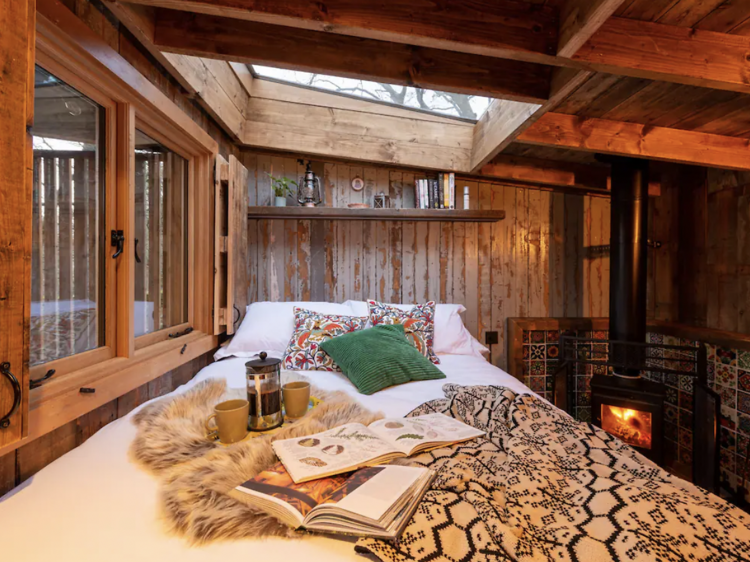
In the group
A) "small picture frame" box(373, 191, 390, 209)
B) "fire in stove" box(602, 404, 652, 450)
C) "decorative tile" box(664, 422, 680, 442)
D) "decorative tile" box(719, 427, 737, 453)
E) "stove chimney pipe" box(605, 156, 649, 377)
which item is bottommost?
"decorative tile" box(664, 422, 680, 442)

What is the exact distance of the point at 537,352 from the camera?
3059 millimetres

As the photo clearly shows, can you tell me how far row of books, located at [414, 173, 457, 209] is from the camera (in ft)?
9.12

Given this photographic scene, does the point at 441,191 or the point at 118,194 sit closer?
the point at 118,194

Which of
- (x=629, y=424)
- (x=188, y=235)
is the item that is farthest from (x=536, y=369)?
(x=188, y=235)

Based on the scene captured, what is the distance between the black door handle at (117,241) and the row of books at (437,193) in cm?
195

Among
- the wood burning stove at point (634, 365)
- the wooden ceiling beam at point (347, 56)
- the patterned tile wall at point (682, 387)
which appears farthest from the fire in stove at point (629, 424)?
the wooden ceiling beam at point (347, 56)

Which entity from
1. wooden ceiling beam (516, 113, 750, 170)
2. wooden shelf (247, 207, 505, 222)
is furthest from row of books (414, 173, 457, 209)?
wooden ceiling beam (516, 113, 750, 170)

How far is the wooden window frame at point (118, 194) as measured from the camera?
110 centimetres

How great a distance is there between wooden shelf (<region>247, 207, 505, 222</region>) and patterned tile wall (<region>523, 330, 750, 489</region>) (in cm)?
114

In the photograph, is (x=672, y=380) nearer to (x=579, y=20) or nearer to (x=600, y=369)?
(x=600, y=369)

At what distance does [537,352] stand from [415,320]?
1.39m

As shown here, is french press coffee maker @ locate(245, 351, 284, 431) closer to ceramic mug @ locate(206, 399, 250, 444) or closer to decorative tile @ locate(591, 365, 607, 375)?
ceramic mug @ locate(206, 399, 250, 444)

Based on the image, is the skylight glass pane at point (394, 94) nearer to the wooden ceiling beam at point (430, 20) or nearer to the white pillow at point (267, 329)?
the wooden ceiling beam at point (430, 20)

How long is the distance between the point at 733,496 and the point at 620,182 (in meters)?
2.11
